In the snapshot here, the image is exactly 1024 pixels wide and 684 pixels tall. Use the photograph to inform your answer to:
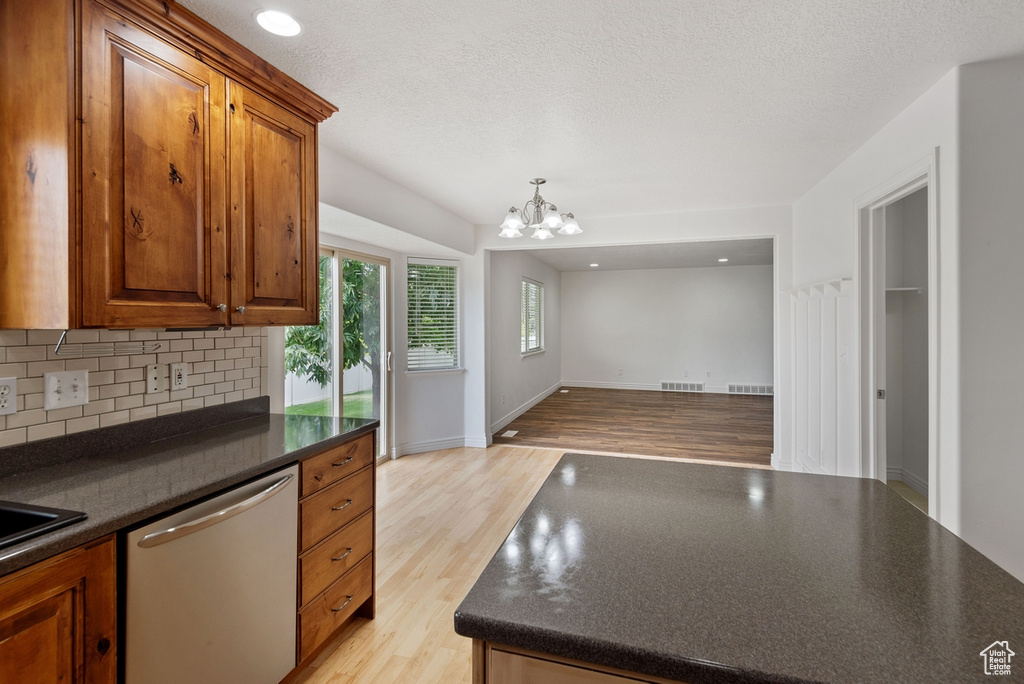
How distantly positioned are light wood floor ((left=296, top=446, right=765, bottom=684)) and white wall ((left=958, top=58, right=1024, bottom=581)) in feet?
7.03

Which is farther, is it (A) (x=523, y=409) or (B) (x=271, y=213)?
(A) (x=523, y=409)

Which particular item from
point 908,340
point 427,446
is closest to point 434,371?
point 427,446

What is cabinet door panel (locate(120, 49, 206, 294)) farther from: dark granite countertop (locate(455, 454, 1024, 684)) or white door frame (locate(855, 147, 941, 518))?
white door frame (locate(855, 147, 941, 518))

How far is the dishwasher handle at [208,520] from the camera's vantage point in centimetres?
124

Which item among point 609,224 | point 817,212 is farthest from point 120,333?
point 817,212

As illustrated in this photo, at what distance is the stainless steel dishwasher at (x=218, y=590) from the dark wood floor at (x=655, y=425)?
377 centimetres

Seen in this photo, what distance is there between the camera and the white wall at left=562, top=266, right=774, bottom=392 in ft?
28.1

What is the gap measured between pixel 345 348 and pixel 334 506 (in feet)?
7.59

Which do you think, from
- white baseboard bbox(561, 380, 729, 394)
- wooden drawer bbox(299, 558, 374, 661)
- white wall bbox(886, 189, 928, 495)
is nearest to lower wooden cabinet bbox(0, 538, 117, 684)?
wooden drawer bbox(299, 558, 374, 661)

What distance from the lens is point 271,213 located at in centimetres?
194

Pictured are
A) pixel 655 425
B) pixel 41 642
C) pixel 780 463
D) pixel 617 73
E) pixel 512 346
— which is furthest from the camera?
pixel 512 346

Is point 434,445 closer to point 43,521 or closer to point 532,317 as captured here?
point 532,317

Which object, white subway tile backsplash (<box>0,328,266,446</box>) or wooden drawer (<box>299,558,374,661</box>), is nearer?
white subway tile backsplash (<box>0,328,266,446</box>)

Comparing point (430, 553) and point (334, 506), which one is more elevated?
point (334, 506)
